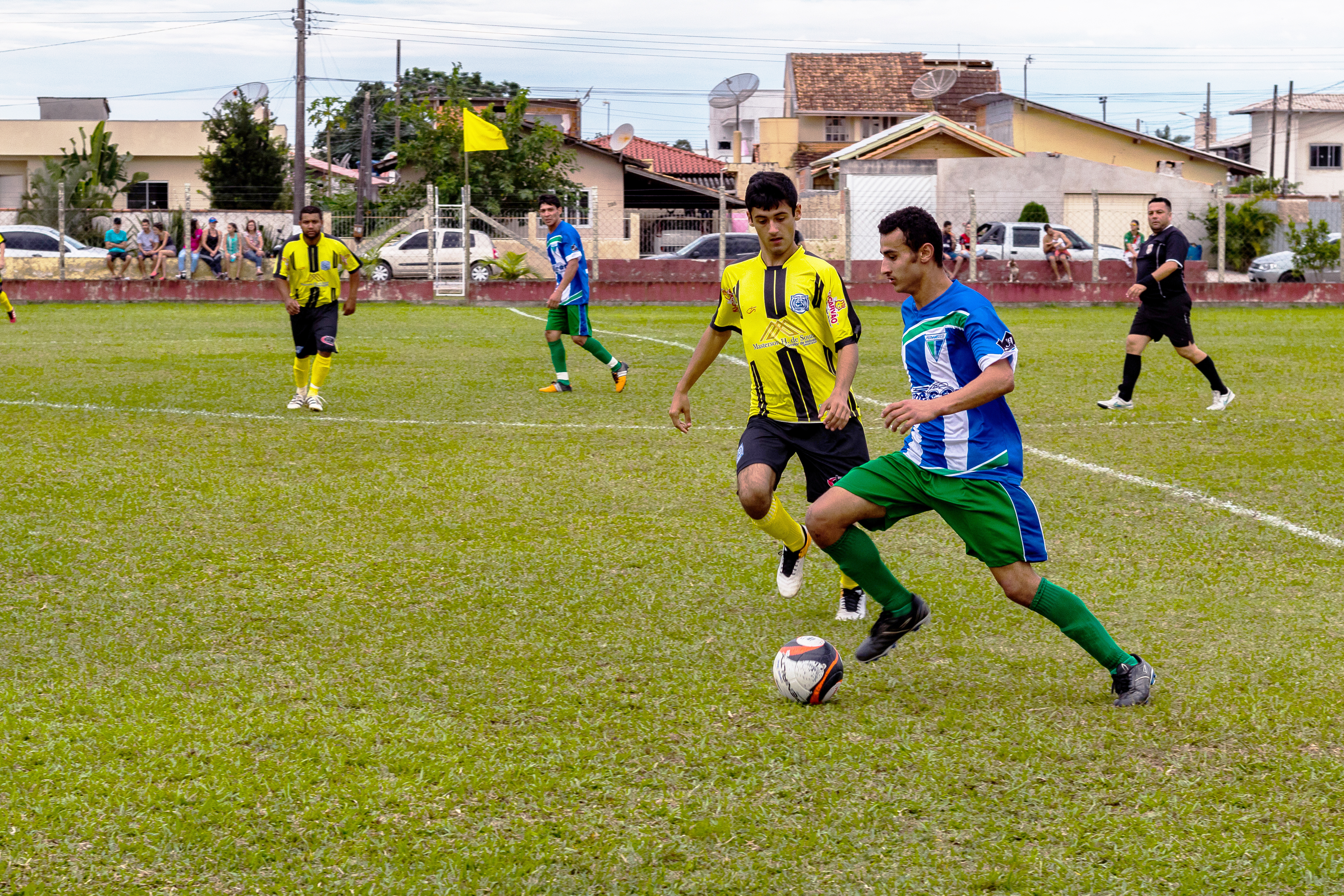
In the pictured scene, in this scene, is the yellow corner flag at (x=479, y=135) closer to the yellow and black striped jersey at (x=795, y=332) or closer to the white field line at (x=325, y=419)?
the white field line at (x=325, y=419)

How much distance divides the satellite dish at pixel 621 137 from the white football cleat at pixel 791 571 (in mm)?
44446

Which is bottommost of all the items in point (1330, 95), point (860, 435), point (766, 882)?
point (766, 882)

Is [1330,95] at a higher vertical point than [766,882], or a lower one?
higher

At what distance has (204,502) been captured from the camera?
7.83 meters

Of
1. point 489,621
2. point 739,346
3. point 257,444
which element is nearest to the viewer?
point 489,621

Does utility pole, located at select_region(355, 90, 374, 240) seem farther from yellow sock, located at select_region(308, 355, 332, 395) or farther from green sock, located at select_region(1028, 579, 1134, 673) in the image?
green sock, located at select_region(1028, 579, 1134, 673)

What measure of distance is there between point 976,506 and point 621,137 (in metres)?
46.4

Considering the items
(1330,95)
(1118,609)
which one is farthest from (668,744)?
(1330,95)

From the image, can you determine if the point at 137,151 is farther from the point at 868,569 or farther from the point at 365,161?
the point at 868,569

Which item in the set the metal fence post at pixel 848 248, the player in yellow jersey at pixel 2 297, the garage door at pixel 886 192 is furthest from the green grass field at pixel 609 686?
the garage door at pixel 886 192

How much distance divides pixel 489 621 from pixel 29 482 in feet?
14.2

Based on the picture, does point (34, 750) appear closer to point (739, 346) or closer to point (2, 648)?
point (2, 648)

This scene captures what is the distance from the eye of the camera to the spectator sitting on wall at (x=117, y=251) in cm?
3031

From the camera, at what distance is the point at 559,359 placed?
13.4m
